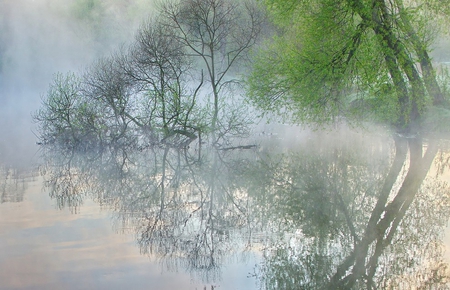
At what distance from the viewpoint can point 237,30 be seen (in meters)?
32.2

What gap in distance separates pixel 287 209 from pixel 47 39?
54.6m

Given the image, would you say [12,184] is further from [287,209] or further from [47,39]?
[47,39]

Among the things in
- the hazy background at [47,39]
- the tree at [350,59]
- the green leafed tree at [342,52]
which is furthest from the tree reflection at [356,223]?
the hazy background at [47,39]

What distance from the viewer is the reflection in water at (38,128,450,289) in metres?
9.19

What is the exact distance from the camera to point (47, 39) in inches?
2464

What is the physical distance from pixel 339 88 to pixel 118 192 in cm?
841

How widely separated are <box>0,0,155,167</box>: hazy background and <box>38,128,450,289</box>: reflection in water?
26146 mm

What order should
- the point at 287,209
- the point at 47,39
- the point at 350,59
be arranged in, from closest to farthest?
the point at 287,209 < the point at 350,59 < the point at 47,39

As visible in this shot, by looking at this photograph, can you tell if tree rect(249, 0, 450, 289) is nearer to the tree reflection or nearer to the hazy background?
the tree reflection

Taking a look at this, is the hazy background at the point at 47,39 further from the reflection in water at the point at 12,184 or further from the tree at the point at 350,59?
the tree at the point at 350,59

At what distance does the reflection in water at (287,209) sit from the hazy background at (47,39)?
26146mm

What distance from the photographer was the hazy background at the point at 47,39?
1989 inches

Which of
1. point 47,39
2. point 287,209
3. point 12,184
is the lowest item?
point 287,209

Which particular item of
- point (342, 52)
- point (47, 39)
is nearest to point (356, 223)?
A: point (342, 52)
